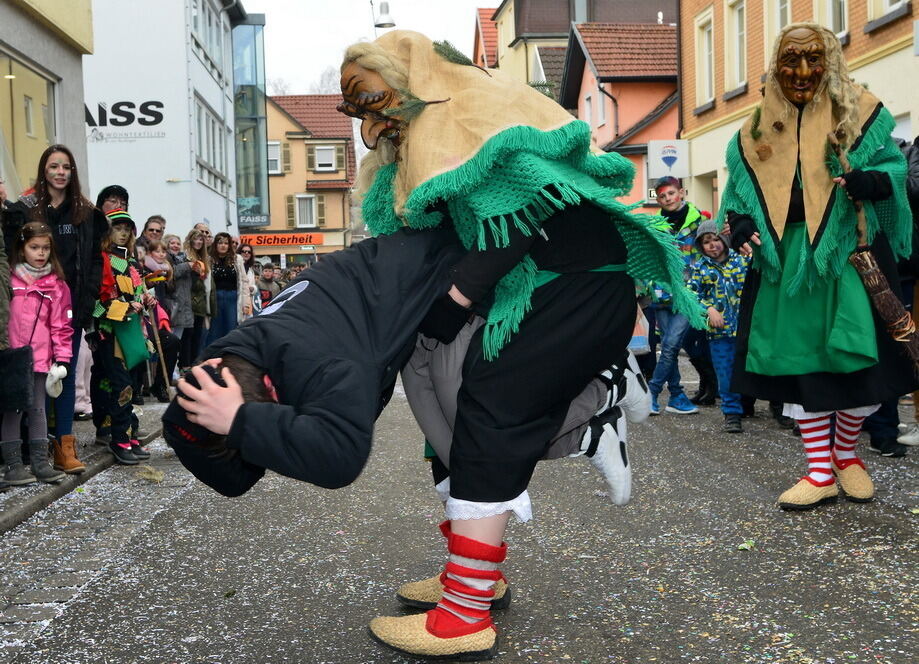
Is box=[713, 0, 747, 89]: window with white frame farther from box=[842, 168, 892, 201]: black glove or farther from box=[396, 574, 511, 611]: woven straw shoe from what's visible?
box=[396, 574, 511, 611]: woven straw shoe

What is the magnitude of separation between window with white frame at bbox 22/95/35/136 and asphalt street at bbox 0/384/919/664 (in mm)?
6299

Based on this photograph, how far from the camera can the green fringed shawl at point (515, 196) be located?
293 cm

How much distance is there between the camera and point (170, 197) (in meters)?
24.1

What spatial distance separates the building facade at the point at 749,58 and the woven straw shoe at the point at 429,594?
1215 cm

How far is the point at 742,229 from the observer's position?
5.09 m

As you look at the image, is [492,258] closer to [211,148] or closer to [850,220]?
[850,220]

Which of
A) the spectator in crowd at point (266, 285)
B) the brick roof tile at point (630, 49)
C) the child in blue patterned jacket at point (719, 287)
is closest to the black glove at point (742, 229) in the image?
the child in blue patterned jacket at point (719, 287)

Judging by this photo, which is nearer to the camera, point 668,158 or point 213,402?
point 213,402

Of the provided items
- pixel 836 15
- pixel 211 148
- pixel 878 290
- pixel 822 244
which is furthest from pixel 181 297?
pixel 211 148

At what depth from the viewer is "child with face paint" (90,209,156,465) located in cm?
688

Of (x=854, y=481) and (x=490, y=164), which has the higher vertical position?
(x=490, y=164)

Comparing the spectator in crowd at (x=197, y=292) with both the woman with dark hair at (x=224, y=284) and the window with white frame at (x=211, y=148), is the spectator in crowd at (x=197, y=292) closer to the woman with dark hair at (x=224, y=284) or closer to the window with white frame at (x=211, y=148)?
the woman with dark hair at (x=224, y=284)

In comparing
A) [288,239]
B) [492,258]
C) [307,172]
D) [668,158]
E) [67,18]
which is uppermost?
[307,172]

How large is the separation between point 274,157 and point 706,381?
55.1 m
